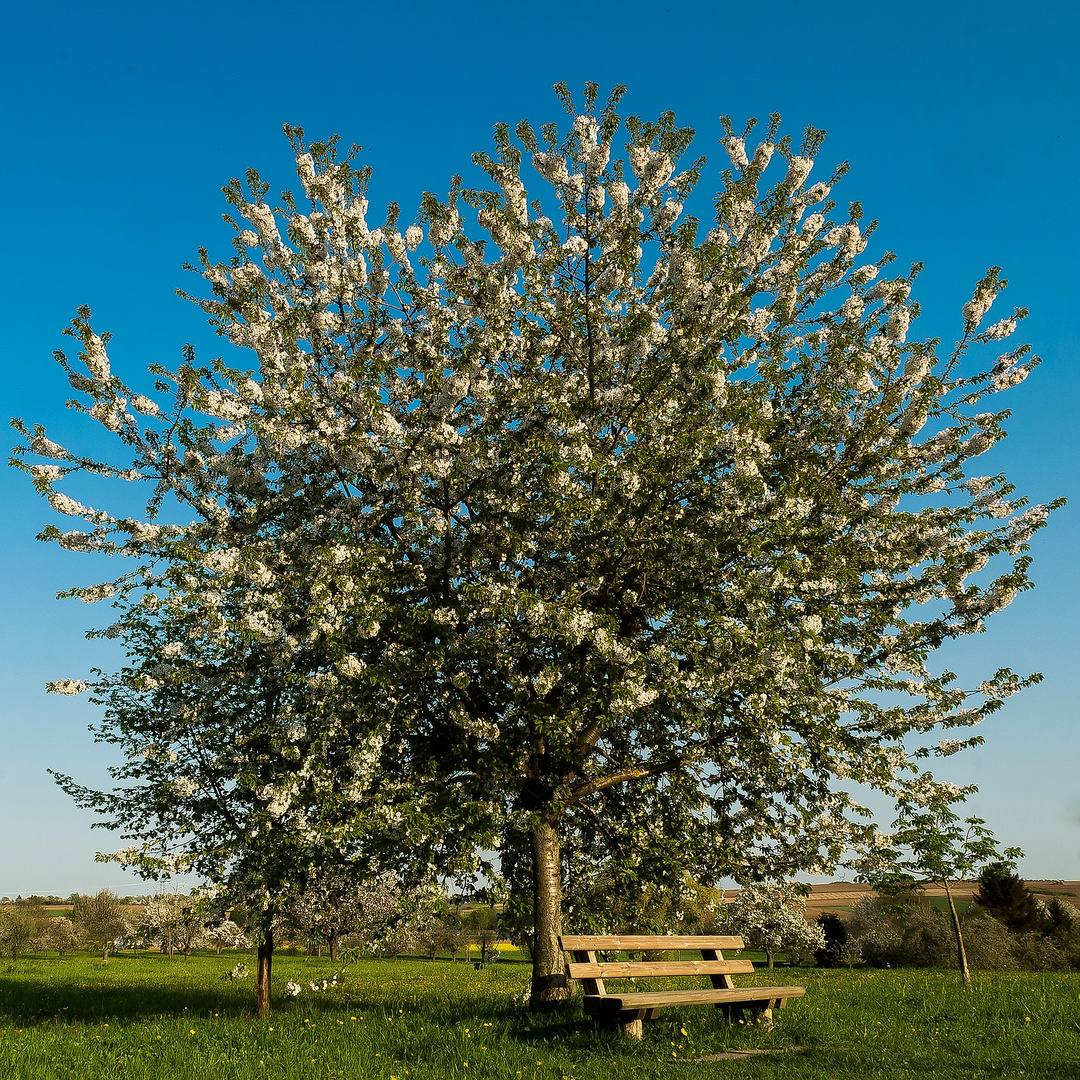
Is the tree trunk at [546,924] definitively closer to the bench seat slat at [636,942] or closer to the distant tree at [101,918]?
the bench seat slat at [636,942]

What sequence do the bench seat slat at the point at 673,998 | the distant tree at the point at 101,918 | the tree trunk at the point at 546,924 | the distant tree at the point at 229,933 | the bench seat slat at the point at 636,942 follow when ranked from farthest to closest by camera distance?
the distant tree at the point at 101,918 → the distant tree at the point at 229,933 → the tree trunk at the point at 546,924 → the bench seat slat at the point at 636,942 → the bench seat slat at the point at 673,998

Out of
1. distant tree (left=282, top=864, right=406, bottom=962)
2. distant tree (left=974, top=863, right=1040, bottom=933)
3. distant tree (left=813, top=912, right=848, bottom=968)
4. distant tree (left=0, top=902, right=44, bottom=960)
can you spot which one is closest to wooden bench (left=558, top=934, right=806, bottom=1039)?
distant tree (left=282, top=864, right=406, bottom=962)

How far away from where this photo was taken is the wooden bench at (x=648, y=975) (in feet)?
31.9

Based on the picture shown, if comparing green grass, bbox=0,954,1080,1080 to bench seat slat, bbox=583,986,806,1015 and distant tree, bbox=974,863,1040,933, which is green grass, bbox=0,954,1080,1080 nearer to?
bench seat slat, bbox=583,986,806,1015

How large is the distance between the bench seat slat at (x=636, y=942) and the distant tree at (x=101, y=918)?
6500 cm

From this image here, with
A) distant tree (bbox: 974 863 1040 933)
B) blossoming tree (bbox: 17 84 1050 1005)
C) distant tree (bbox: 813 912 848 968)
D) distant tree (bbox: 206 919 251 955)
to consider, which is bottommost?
distant tree (bbox: 813 912 848 968)

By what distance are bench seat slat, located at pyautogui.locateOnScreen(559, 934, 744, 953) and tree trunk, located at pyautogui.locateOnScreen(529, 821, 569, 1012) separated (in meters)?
1.55

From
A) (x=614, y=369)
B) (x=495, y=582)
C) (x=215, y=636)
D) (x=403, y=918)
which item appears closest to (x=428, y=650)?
(x=495, y=582)

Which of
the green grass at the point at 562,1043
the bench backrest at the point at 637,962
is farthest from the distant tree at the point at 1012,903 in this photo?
the bench backrest at the point at 637,962

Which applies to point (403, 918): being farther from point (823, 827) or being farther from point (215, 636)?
point (823, 827)

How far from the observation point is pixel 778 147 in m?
13.6

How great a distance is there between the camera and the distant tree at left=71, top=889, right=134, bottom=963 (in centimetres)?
6184

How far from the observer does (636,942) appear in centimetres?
1078

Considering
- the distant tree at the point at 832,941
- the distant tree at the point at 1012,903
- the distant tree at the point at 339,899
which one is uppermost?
the distant tree at the point at 339,899
